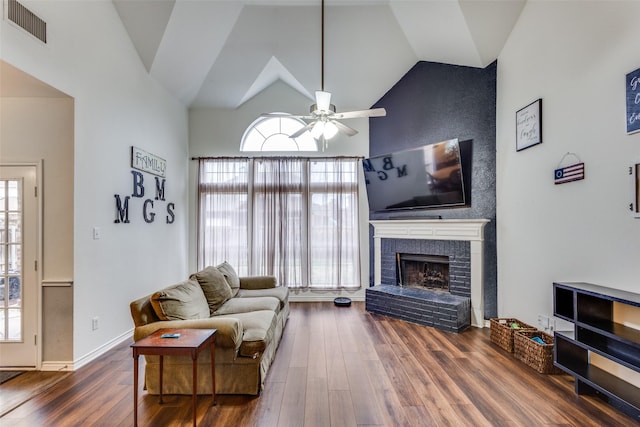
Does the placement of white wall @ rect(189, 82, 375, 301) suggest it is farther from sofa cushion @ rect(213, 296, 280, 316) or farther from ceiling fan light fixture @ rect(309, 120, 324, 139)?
ceiling fan light fixture @ rect(309, 120, 324, 139)

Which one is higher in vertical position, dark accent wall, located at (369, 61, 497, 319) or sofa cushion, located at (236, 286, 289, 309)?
dark accent wall, located at (369, 61, 497, 319)

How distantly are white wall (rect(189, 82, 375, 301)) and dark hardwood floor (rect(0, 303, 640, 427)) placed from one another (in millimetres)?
2194

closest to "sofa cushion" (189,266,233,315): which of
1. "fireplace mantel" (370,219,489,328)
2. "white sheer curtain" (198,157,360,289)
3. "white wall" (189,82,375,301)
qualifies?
"white sheer curtain" (198,157,360,289)

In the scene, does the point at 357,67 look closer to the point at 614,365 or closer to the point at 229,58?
the point at 229,58

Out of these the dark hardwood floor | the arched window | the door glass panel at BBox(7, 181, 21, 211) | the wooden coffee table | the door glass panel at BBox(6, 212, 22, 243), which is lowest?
the dark hardwood floor

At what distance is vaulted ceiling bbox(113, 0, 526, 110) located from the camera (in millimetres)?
3656

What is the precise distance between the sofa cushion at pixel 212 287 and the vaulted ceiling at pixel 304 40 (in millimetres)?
2998

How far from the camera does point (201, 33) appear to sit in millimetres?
4047

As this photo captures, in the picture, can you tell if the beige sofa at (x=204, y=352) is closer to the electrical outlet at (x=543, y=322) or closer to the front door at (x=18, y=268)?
the front door at (x=18, y=268)

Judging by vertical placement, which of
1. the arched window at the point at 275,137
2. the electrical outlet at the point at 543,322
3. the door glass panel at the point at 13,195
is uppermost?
the arched window at the point at 275,137

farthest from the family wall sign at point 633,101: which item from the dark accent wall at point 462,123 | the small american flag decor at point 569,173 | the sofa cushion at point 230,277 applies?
the sofa cushion at point 230,277

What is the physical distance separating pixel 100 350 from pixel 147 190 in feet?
6.74

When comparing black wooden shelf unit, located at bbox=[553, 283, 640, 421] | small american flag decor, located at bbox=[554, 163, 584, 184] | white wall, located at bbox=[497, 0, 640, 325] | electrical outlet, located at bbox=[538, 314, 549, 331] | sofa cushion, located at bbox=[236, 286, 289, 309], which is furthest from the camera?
sofa cushion, located at bbox=[236, 286, 289, 309]

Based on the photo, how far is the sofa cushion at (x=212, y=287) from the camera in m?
3.31
